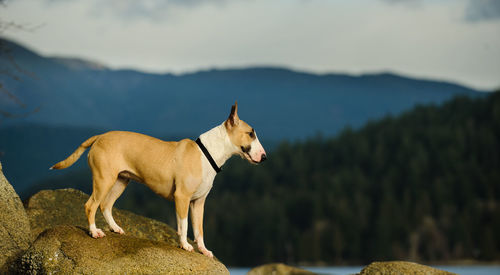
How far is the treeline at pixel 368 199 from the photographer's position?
10406cm

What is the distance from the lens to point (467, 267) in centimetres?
9894

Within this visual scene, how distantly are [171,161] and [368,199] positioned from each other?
118 metres

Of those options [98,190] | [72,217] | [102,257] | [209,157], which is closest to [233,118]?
[209,157]

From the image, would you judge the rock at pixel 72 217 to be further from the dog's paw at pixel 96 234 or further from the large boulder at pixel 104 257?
the dog's paw at pixel 96 234

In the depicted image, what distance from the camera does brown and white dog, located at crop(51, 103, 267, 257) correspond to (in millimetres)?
7996

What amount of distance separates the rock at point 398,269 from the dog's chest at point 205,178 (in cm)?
326

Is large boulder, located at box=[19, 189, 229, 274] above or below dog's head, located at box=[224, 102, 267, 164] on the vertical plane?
below

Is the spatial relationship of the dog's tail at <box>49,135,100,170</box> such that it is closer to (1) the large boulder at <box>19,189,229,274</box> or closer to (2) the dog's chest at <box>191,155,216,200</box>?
(1) the large boulder at <box>19,189,229,274</box>

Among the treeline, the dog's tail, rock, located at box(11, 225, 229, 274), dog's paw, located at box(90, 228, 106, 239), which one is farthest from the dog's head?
the treeline

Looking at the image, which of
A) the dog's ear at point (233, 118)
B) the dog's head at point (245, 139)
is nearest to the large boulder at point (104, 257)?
the dog's head at point (245, 139)

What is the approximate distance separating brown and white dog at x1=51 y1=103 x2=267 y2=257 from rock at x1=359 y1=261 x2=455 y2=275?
3.12m

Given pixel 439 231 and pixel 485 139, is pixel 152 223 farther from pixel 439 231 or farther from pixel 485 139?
pixel 485 139

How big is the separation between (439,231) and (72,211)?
10632cm

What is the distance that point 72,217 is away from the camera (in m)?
11.2
